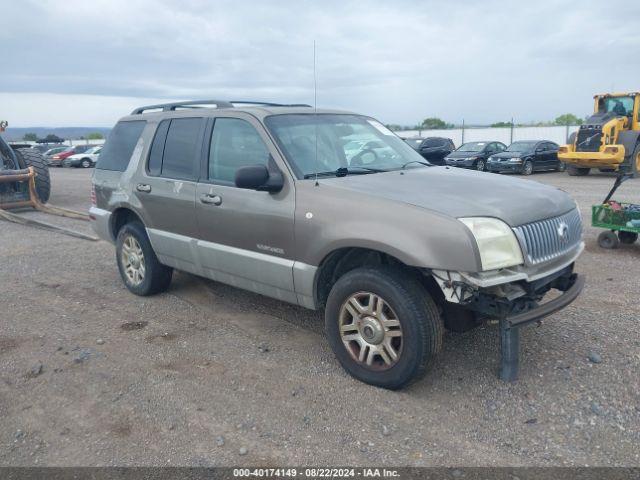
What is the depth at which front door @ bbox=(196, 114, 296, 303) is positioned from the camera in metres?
4.22

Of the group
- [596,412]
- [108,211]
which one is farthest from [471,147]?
[596,412]

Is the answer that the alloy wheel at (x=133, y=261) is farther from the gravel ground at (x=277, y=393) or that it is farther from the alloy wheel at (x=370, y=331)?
the alloy wheel at (x=370, y=331)

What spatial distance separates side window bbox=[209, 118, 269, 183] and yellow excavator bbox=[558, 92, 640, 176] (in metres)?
16.1

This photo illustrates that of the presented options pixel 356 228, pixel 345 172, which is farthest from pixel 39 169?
pixel 356 228

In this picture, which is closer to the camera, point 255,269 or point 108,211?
point 255,269

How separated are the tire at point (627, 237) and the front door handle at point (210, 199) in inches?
233

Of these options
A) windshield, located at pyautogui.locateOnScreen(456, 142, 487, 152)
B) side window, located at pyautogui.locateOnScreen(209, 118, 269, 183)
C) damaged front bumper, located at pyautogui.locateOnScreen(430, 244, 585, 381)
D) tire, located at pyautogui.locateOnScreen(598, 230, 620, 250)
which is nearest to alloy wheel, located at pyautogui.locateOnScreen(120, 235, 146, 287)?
side window, located at pyautogui.locateOnScreen(209, 118, 269, 183)

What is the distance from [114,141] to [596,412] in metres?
5.32

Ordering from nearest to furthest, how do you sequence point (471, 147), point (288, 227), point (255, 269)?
point (288, 227), point (255, 269), point (471, 147)

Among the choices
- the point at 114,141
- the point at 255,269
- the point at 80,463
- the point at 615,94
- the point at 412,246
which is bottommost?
the point at 80,463

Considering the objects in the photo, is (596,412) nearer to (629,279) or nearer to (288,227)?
(288,227)

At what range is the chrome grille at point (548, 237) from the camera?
3487 millimetres

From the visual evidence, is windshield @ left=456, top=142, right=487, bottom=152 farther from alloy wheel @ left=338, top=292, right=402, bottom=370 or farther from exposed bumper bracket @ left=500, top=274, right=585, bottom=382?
alloy wheel @ left=338, top=292, right=402, bottom=370

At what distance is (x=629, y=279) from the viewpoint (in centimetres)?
612
